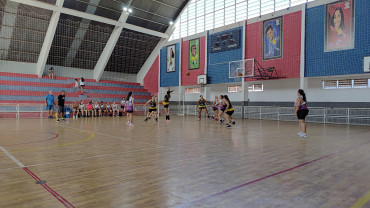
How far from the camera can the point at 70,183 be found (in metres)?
3.48

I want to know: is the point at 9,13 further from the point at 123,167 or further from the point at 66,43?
the point at 123,167

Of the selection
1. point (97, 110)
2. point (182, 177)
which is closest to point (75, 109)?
point (97, 110)

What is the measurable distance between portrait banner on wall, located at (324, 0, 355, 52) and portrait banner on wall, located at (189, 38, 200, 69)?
11.4 m

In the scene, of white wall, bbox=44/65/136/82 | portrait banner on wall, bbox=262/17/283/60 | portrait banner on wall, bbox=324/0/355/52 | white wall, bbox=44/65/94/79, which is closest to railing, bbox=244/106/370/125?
portrait banner on wall, bbox=324/0/355/52

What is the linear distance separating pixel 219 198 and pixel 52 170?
281 centimetres

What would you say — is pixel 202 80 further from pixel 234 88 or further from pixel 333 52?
pixel 333 52

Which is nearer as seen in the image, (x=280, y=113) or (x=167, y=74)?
(x=280, y=113)

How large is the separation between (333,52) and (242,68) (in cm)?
650

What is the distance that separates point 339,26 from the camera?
16.2 m

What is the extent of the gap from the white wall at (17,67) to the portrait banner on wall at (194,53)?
15385 mm

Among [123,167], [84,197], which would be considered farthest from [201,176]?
[84,197]

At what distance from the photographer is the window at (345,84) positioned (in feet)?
52.9

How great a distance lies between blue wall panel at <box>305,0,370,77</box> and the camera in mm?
15164

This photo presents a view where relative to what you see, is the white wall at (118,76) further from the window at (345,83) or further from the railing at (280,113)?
the window at (345,83)
